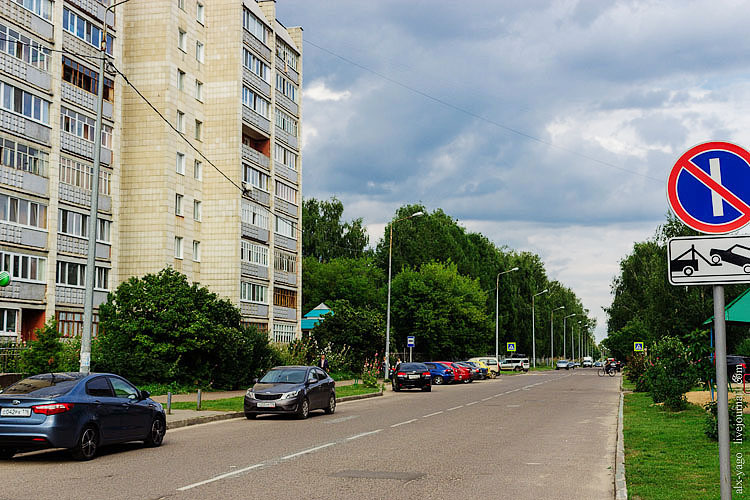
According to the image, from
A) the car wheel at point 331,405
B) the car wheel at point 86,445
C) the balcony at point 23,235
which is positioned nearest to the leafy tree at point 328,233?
the balcony at point 23,235

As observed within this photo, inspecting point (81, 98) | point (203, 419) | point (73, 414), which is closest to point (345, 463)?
point (73, 414)

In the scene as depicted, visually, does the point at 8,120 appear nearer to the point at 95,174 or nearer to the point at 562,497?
the point at 95,174

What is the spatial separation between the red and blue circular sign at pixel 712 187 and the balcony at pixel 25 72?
3699 cm

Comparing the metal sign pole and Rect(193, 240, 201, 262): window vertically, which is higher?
Rect(193, 240, 201, 262): window

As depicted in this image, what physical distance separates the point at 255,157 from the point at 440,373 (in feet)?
61.3

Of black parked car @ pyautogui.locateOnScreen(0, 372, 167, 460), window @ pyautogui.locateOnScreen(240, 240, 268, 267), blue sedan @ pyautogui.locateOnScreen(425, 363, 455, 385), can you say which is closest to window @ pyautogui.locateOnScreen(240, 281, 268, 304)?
window @ pyautogui.locateOnScreen(240, 240, 268, 267)

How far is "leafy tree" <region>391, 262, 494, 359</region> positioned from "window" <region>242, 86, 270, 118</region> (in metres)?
22.8

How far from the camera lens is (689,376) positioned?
23.6 m

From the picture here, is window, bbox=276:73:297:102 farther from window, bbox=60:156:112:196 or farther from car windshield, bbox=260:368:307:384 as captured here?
car windshield, bbox=260:368:307:384

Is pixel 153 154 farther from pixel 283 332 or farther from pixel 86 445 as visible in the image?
pixel 86 445

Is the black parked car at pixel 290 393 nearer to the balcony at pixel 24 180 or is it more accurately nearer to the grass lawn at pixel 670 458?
the grass lawn at pixel 670 458

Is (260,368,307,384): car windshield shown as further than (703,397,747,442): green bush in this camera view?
Yes

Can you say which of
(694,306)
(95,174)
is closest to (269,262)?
Answer: (694,306)

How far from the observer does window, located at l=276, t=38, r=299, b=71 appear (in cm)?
6147
